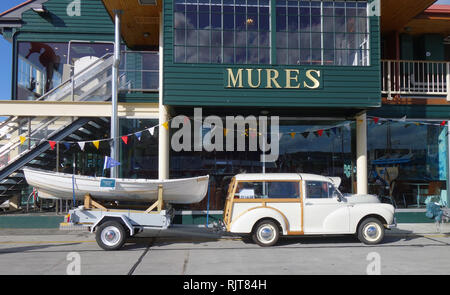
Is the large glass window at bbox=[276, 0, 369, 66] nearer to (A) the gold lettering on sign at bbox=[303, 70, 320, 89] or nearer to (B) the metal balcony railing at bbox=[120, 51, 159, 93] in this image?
(A) the gold lettering on sign at bbox=[303, 70, 320, 89]

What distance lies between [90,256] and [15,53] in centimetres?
1004

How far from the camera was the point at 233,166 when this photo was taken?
42.9 ft

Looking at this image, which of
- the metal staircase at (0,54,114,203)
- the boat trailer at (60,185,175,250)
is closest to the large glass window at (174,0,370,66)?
the metal staircase at (0,54,114,203)

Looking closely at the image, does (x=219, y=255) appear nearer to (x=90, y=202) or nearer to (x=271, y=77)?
(x=90, y=202)

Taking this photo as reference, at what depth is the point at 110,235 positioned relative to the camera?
887 cm

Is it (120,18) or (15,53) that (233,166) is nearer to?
(120,18)

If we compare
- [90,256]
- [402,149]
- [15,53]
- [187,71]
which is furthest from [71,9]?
[402,149]

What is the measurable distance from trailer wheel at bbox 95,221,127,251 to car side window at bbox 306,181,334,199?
459 cm

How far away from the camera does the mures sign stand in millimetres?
11102

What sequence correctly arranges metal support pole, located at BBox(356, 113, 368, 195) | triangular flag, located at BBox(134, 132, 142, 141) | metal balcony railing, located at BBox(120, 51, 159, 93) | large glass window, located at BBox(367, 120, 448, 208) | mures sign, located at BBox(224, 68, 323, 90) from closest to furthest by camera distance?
mures sign, located at BBox(224, 68, 323, 90), triangular flag, located at BBox(134, 132, 142, 141), metal support pole, located at BBox(356, 113, 368, 195), metal balcony railing, located at BBox(120, 51, 159, 93), large glass window, located at BBox(367, 120, 448, 208)

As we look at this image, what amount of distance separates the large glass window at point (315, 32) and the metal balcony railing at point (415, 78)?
223cm

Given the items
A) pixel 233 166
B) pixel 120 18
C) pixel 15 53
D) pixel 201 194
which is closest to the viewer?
pixel 201 194

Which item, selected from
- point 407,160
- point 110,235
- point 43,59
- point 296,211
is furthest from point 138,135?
point 407,160

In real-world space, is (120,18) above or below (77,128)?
above
